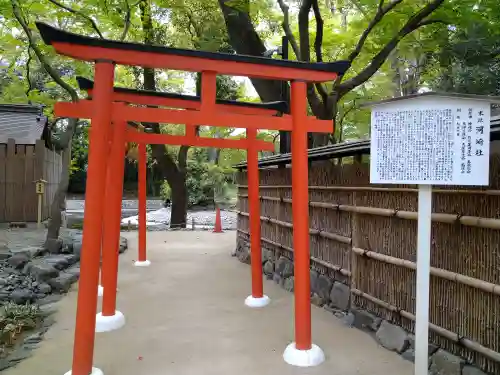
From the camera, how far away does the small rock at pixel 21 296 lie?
625cm

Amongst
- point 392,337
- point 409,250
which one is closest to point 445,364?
point 392,337

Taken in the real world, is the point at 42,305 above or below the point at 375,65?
below

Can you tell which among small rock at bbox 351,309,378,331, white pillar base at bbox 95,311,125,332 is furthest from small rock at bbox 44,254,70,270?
small rock at bbox 351,309,378,331

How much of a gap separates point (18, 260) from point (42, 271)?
79 cm

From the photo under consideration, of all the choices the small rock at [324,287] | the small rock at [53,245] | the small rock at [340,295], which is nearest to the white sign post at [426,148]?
the small rock at [340,295]

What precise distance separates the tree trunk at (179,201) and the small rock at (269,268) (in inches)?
308

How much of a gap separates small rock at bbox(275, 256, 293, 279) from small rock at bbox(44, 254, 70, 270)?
13.4 feet

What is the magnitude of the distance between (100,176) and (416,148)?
278cm

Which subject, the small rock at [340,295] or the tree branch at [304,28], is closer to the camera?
the small rock at [340,295]

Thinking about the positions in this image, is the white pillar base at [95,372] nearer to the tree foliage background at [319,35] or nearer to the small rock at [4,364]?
the small rock at [4,364]

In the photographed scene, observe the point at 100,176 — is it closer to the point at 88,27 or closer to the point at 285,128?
the point at 285,128

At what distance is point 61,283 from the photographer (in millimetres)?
7301

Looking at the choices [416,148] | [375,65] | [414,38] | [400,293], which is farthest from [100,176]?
[414,38]

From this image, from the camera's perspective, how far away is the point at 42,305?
654 centimetres
